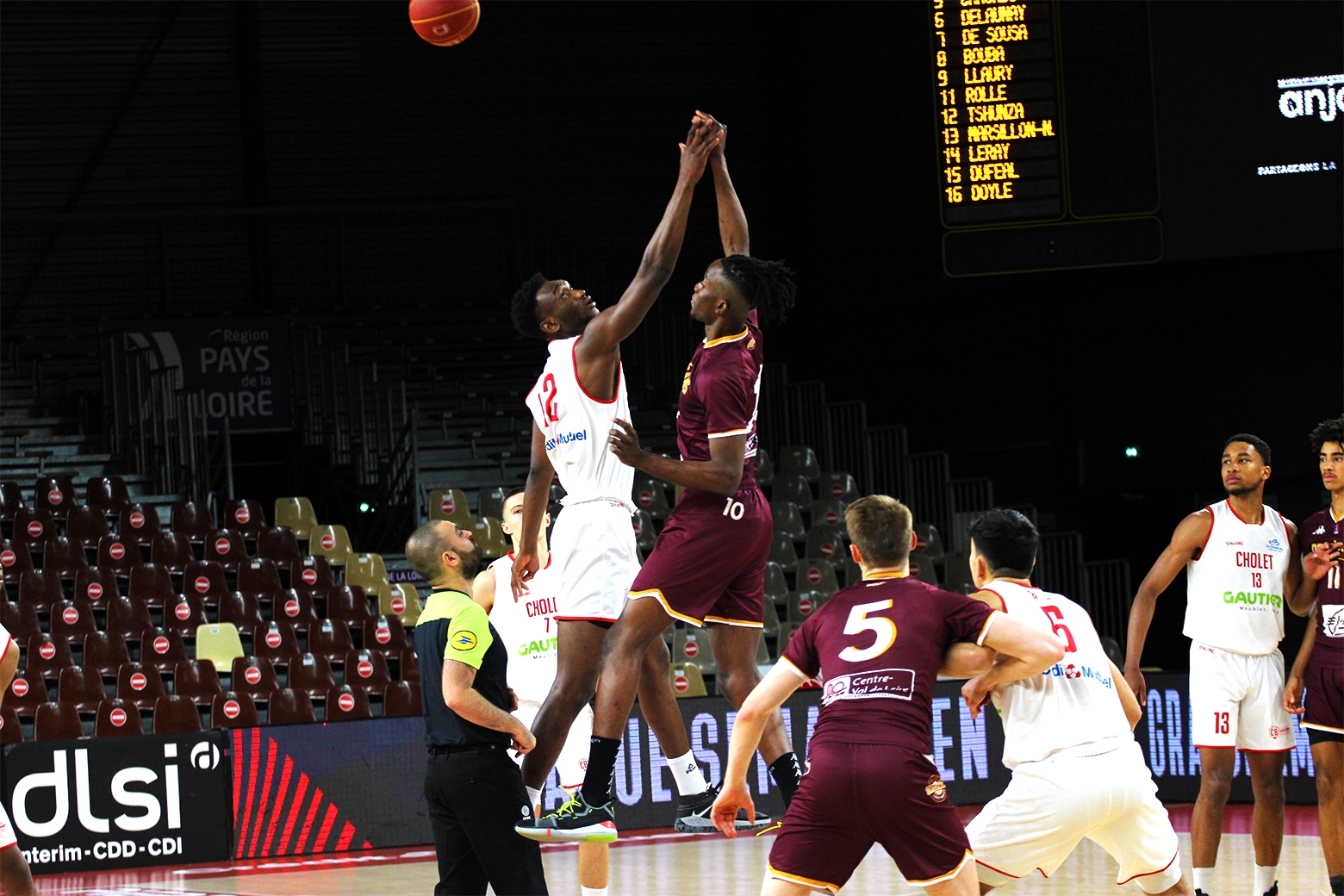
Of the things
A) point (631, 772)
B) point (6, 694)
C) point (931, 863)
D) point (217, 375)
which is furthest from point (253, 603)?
point (931, 863)

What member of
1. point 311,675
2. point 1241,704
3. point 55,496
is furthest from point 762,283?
point 55,496

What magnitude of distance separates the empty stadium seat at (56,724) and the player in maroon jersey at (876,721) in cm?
727

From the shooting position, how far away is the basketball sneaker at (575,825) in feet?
19.1

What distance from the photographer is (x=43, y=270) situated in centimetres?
1814

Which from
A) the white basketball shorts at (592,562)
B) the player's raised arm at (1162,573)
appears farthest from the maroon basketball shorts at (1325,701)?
the white basketball shorts at (592,562)

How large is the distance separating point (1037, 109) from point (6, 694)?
25.8ft

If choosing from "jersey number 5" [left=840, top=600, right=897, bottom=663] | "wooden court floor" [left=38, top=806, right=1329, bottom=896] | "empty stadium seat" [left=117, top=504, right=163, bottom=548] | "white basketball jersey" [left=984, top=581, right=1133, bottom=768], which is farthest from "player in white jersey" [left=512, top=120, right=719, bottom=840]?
"empty stadium seat" [left=117, top=504, right=163, bottom=548]

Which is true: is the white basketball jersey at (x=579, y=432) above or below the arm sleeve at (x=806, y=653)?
above

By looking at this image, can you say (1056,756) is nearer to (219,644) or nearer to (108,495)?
(219,644)

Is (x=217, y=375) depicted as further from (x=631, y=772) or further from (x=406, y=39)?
(x=631, y=772)

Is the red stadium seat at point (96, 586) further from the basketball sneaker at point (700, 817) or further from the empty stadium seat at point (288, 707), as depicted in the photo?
the basketball sneaker at point (700, 817)

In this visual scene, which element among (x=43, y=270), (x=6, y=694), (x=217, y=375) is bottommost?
(x=6, y=694)

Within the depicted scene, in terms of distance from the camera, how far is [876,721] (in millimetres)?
Result: 5027

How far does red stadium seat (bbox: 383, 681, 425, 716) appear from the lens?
481 inches
